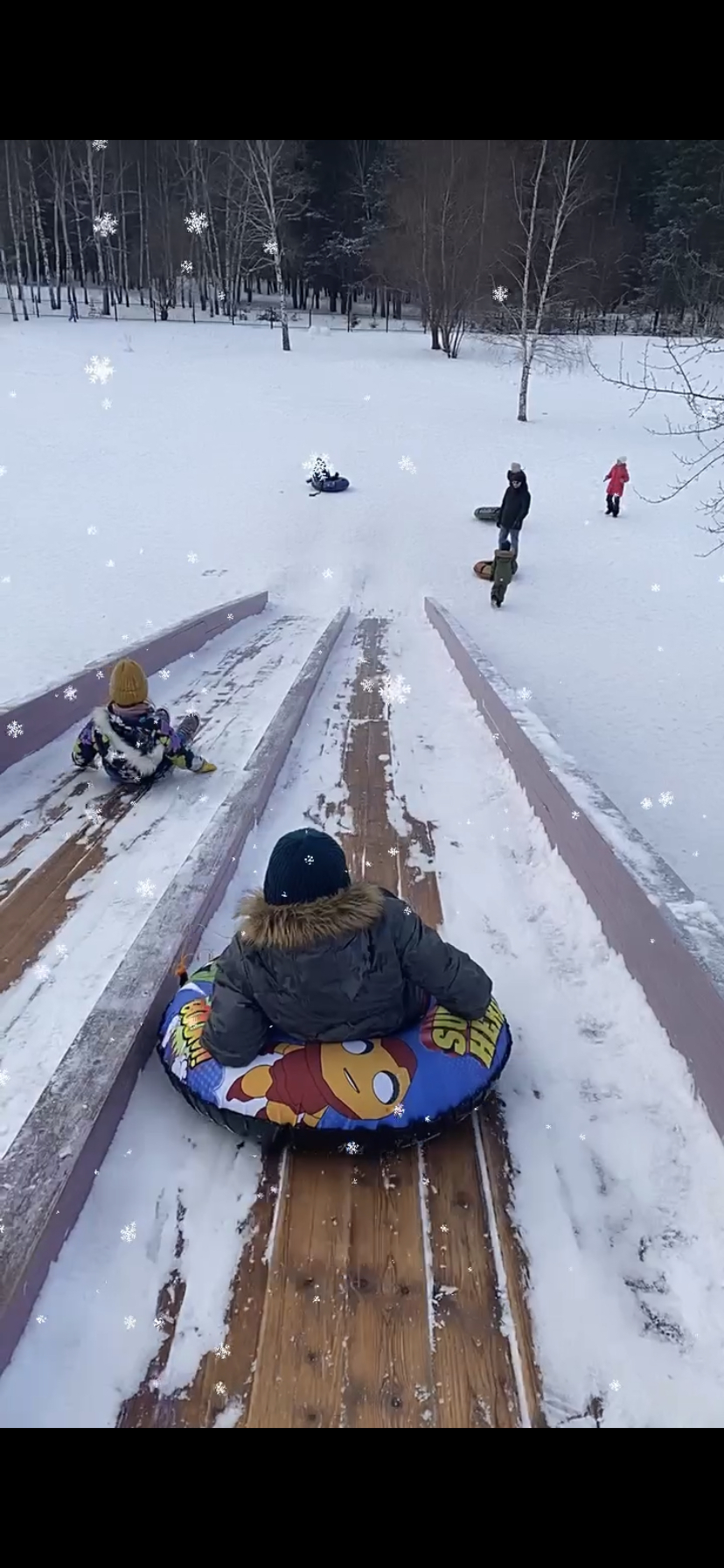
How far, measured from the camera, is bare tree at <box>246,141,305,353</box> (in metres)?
33.2

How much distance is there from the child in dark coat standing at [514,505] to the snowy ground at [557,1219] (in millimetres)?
11391

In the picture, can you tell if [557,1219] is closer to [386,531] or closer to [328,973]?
[328,973]

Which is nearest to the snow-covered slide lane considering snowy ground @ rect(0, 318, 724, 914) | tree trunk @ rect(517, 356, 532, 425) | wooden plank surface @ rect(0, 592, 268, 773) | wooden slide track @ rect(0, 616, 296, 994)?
wooden slide track @ rect(0, 616, 296, 994)

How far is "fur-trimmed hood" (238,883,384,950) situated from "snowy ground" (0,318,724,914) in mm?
4693

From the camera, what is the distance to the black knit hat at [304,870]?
108 inches

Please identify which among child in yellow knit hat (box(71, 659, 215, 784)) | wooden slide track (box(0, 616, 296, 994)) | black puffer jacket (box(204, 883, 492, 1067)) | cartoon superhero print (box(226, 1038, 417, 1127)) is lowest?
wooden slide track (box(0, 616, 296, 994))

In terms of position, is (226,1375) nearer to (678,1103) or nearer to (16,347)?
(678,1103)

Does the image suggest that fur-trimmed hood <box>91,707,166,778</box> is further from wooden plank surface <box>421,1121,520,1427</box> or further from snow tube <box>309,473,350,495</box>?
snow tube <box>309,473,350,495</box>

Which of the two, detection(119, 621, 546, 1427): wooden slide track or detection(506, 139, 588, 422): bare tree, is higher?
detection(506, 139, 588, 422): bare tree

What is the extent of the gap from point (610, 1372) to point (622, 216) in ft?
190

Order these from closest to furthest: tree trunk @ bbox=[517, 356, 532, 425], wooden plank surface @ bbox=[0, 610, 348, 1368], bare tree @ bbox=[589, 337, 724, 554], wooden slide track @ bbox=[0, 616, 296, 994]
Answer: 1. wooden plank surface @ bbox=[0, 610, 348, 1368]
2. wooden slide track @ bbox=[0, 616, 296, 994]
3. bare tree @ bbox=[589, 337, 724, 554]
4. tree trunk @ bbox=[517, 356, 532, 425]
